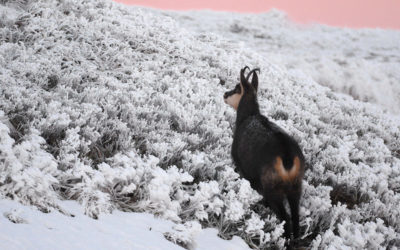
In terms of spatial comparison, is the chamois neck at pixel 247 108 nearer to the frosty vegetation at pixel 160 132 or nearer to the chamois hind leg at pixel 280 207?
the frosty vegetation at pixel 160 132

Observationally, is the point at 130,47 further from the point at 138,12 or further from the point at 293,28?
the point at 293,28

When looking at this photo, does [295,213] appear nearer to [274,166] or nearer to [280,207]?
[280,207]

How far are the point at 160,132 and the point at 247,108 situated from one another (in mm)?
1764

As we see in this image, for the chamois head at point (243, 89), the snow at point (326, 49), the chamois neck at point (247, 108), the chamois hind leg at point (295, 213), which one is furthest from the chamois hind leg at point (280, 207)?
the snow at point (326, 49)

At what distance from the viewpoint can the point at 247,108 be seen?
20.4 feet

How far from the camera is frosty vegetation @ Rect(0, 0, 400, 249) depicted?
4.04 meters

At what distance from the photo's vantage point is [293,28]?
34.7 metres

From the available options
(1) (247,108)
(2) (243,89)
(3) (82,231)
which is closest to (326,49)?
(2) (243,89)

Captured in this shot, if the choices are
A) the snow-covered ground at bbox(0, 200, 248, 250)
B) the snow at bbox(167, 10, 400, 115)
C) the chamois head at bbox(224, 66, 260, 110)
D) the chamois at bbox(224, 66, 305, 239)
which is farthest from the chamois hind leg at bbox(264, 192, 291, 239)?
the snow at bbox(167, 10, 400, 115)

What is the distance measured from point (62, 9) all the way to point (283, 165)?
32.1ft

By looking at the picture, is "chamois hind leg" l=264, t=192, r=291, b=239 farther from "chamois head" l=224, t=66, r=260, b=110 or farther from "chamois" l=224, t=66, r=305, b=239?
"chamois head" l=224, t=66, r=260, b=110

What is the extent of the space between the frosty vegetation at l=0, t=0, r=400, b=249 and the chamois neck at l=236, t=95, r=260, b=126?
0.77m

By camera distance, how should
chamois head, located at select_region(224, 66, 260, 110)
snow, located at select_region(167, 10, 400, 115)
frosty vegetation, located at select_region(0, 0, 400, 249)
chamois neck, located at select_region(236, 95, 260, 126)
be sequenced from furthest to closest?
snow, located at select_region(167, 10, 400, 115) → chamois head, located at select_region(224, 66, 260, 110) → chamois neck, located at select_region(236, 95, 260, 126) → frosty vegetation, located at select_region(0, 0, 400, 249)

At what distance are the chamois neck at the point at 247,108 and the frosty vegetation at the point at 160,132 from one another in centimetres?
77
